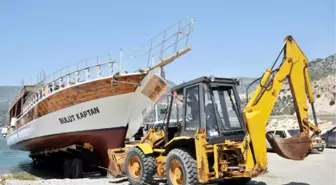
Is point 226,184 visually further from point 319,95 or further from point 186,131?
point 319,95

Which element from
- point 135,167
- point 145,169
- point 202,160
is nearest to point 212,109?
point 202,160

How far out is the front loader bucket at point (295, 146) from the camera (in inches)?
339

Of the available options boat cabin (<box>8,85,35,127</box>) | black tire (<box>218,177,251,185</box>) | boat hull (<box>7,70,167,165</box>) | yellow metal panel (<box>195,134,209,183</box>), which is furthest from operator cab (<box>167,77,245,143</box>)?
boat cabin (<box>8,85,35,127</box>)

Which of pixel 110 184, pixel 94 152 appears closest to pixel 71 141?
pixel 94 152

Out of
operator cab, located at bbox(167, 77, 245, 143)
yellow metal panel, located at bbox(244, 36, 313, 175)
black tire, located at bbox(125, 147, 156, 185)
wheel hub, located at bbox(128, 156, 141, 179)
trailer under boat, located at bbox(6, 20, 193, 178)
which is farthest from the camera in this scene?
trailer under boat, located at bbox(6, 20, 193, 178)

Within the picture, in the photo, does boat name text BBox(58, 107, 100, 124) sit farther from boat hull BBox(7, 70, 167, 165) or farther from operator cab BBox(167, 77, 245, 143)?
operator cab BBox(167, 77, 245, 143)

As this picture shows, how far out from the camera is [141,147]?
11.0 meters

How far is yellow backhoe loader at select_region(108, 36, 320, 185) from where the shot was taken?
8391 millimetres

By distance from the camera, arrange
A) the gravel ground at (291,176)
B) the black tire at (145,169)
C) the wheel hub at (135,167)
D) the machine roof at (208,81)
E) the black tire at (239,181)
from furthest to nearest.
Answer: the wheel hub at (135,167), the gravel ground at (291,176), the black tire at (145,169), the black tire at (239,181), the machine roof at (208,81)

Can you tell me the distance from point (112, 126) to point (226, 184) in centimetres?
752

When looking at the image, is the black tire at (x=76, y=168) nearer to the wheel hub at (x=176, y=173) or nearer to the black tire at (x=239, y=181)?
the black tire at (x=239, y=181)

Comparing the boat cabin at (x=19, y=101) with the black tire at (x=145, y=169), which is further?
the boat cabin at (x=19, y=101)

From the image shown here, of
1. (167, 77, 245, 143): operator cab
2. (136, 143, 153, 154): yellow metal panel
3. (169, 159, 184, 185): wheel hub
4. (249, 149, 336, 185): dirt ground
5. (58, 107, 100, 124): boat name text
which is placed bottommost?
(249, 149, 336, 185): dirt ground

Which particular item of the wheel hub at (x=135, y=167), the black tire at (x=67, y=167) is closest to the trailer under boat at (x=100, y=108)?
the black tire at (x=67, y=167)
